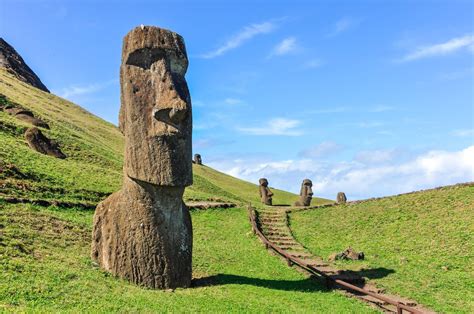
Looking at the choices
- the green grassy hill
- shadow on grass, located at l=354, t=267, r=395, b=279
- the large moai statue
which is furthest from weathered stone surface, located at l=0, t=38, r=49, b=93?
shadow on grass, located at l=354, t=267, r=395, b=279

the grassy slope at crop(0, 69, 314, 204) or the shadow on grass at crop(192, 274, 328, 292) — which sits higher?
the grassy slope at crop(0, 69, 314, 204)

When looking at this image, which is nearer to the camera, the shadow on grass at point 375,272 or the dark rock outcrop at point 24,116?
the shadow on grass at point 375,272

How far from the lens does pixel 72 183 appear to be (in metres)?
24.5

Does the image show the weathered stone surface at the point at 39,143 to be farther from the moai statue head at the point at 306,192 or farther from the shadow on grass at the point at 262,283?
the shadow on grass at the point at 262,283

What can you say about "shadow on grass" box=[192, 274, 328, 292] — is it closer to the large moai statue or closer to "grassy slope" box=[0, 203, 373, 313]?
"grassy slope" box=[0, 203, 373, 313]

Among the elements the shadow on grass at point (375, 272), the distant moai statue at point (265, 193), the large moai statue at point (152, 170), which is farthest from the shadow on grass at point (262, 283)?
the distant moai statue at point (265, 193)

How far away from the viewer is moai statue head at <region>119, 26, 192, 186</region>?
12.1 meters

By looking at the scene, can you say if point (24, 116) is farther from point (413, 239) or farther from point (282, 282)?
point (413, 239)

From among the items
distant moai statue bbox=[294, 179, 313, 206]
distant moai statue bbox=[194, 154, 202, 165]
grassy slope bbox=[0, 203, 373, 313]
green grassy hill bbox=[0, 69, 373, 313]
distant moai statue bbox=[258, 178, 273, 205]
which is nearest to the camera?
grassy slope bbox=[0, 203, 373, 313]

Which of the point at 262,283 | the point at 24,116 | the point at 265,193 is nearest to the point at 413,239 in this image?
the point at 262,283

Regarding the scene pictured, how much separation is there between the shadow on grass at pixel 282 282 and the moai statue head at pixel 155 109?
3248mm

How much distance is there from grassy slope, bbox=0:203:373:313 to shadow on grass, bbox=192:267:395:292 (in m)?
0.03

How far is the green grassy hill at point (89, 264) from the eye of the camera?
10344 millimetres

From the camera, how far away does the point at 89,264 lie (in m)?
12.9
